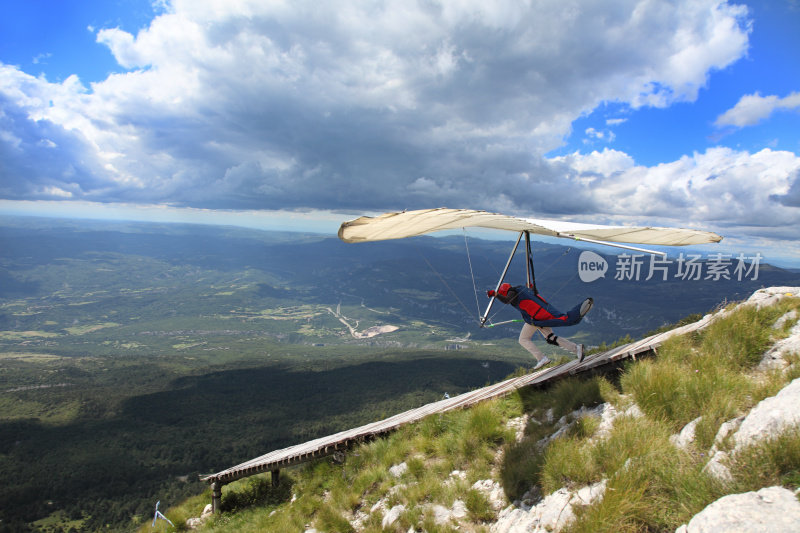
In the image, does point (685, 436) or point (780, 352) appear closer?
point (685, 436)

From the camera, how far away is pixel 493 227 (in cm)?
809

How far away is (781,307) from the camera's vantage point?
20.9ft

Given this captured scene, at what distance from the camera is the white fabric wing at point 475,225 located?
22.6 ft

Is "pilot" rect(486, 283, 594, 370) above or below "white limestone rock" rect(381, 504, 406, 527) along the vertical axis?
above

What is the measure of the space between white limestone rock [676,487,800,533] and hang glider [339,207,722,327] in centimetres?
479

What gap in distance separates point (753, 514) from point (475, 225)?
5.80m

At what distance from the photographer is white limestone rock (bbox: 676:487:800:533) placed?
2.33 metres

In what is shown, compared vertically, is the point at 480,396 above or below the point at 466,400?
above

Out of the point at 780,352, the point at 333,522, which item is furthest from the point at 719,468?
the point at 333,522

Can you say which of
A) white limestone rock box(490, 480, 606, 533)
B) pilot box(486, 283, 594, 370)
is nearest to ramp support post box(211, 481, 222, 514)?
pilot box(486, 283, 594, 370)

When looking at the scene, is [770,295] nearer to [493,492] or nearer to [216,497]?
[493,492]

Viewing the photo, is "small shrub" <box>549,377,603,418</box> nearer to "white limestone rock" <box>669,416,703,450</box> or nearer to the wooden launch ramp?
the wooden launch ramp

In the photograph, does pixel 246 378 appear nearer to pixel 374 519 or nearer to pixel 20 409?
pixel 20 409

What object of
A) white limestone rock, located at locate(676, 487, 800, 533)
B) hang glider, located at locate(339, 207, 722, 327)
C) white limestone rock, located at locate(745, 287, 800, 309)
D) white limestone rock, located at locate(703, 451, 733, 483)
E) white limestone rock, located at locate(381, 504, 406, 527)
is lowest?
white limestone rock, located at locate(381, 504, 406, 527)
